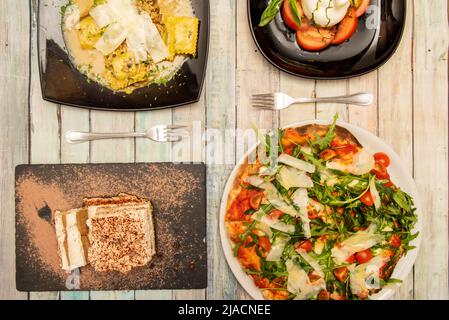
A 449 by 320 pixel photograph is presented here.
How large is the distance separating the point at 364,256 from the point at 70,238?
887 millimetres

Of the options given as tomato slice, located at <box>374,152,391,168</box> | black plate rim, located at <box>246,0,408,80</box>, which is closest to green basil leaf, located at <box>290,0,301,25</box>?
black plate rim, located at <box>246,0,408,80</box>

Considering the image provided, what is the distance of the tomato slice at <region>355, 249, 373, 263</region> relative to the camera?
129 cm

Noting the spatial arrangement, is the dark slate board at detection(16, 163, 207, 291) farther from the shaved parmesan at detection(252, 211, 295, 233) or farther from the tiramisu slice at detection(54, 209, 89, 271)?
the shaved parmesan at detection(252, 211, 295, 233)

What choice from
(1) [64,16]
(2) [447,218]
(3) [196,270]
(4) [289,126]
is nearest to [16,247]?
(3) [196,270]

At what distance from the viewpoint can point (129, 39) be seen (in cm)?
134

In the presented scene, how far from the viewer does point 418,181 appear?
1431 mm

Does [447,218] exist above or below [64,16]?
below

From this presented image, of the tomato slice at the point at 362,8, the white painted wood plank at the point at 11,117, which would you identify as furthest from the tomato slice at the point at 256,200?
the white painted wood plank at the point at 11,117

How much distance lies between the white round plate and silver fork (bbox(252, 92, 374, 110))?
0.08 m

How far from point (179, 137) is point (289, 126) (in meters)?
0.34

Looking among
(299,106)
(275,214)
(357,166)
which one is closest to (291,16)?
(299,106)

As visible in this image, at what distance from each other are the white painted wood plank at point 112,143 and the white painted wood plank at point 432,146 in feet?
3.02

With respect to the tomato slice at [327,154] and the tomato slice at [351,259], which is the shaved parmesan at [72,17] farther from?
the tomato slice at [351,259]

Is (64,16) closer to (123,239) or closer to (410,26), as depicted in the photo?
A: (123,239)
